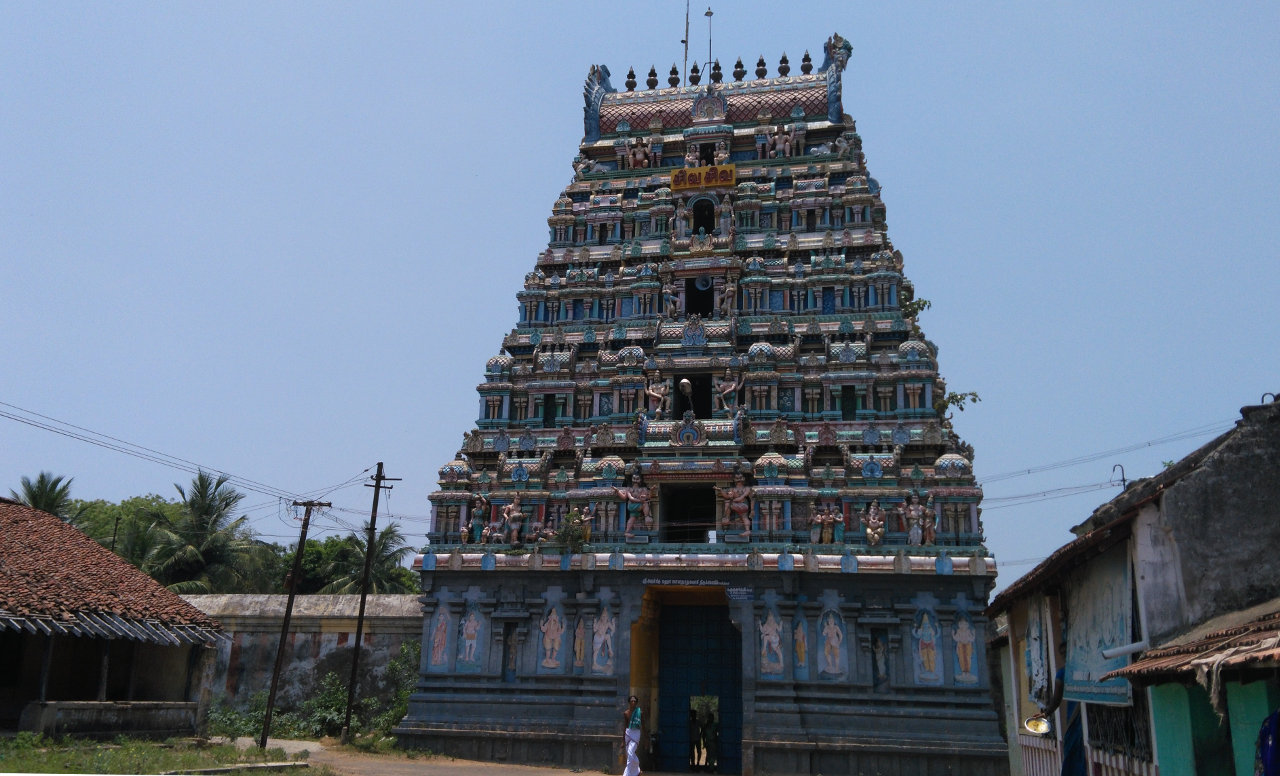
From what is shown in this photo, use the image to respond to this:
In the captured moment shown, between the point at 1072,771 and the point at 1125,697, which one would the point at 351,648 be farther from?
the point at 1125,697

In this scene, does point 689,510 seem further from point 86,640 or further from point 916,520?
point 86,640

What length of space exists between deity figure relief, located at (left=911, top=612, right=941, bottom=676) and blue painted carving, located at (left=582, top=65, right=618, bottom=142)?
22.2 metres

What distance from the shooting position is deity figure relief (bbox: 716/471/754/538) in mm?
28641

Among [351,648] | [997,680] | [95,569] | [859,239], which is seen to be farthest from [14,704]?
[859,239]

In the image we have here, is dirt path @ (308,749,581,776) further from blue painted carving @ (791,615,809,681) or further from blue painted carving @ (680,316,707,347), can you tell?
blue painted carving @ (680,316,707,347)

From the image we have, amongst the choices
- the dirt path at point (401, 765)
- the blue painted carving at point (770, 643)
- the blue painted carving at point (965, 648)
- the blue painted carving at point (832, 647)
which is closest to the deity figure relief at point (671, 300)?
the blue painted carving at point (770, 643)

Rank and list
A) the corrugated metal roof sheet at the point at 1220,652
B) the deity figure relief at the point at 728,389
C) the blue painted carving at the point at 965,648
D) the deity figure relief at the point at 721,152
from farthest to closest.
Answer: the deity figure relief at the point at 721,152 → the deity figure relief at the point at 728,389 → the blue painted carving at the point at 965,648 → the corrugated metal roof sheet at the point at 1220,652

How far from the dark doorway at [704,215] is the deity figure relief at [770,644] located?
49.3ft

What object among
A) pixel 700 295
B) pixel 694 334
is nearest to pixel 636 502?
pixel 694 334

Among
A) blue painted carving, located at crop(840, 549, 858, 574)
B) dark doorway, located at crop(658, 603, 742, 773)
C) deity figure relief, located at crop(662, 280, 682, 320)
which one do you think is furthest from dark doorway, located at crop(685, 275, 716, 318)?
blue painted carving, located at crop(840, 549, 858, 574)

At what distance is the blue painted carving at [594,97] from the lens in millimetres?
38812

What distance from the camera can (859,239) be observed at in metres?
33.3

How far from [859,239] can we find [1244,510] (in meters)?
22.8

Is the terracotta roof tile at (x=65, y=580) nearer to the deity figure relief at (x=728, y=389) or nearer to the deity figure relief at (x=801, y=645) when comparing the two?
the deity figure relief at (x=801, y=645)
